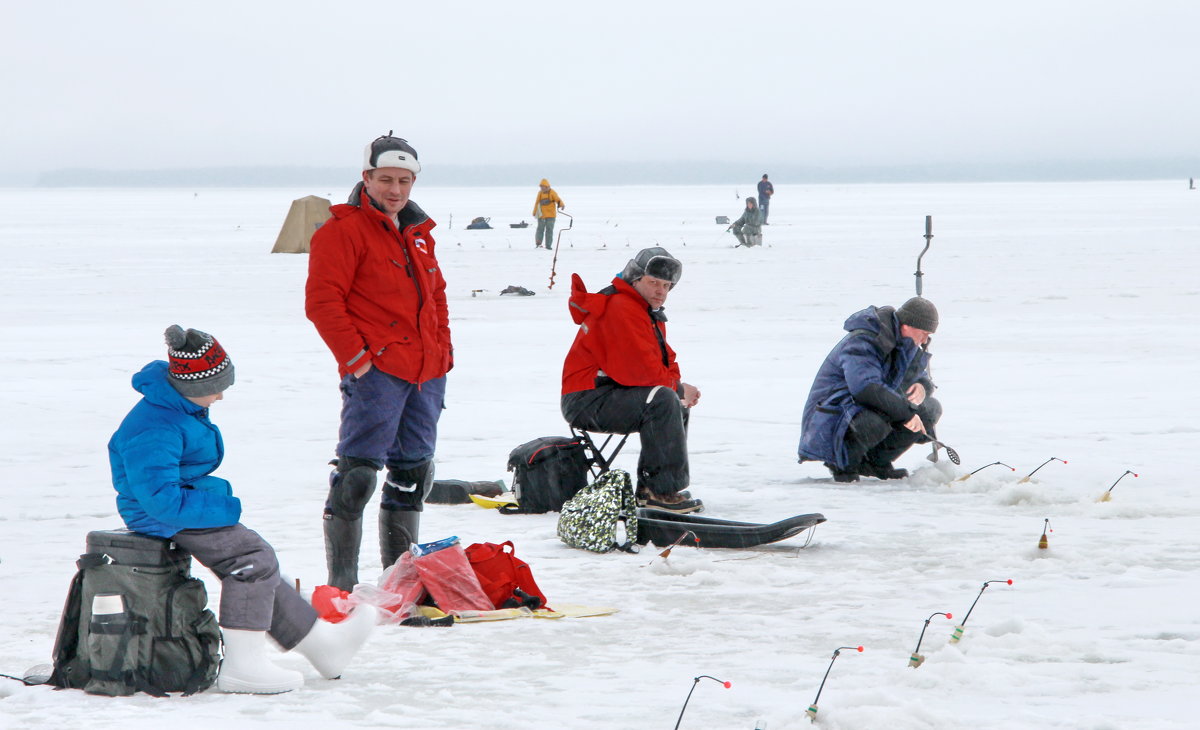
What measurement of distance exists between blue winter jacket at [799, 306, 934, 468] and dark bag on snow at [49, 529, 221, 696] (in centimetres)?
424

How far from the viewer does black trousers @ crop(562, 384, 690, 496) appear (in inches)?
256

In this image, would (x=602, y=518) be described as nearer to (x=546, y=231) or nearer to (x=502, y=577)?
(x=502, y=577)

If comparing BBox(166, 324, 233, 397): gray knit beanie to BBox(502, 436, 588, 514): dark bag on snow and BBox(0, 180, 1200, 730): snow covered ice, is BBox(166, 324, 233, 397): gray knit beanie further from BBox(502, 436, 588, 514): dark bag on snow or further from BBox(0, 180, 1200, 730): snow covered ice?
BBox(502, 436, 588, 514): dark bag on snow

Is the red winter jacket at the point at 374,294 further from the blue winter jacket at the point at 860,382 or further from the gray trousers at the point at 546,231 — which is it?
the gray trousers at the point at 546,231

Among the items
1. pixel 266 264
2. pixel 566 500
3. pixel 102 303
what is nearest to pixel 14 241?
pixel 266 264

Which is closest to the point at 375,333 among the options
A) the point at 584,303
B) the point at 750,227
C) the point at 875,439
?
the point at 584,303

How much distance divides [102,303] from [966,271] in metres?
13.5

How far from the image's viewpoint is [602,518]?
19.4 feet

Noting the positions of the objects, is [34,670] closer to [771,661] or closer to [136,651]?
[136,651]

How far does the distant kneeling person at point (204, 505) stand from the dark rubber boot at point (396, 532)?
1.28 meters

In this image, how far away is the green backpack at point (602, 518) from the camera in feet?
19.4

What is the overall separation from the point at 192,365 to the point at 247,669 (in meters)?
0.87

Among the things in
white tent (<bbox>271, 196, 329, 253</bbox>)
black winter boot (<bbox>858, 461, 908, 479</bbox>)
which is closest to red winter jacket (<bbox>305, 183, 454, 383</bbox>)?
black winter boot (<bbox>858, 461, 908, 479</bbox>)

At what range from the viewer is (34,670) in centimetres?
409
